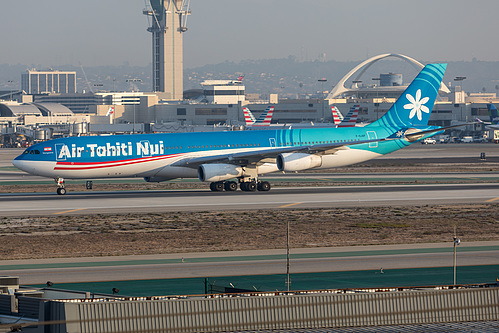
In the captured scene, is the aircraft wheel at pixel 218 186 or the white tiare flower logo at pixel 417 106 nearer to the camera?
the aircraft wheel at pixel 218 186

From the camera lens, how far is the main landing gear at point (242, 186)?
→ 60656mm

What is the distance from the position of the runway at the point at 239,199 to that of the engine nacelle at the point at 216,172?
1.37 m

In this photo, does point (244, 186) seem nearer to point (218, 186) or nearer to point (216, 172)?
point (218, 186)

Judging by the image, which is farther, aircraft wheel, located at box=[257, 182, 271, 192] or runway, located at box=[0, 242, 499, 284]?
aircraft wheel, located at box=[257, 182, 271, 192]

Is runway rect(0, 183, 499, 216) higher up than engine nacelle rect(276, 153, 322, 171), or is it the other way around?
engine nacelle rect(276, 153, 322, 171)

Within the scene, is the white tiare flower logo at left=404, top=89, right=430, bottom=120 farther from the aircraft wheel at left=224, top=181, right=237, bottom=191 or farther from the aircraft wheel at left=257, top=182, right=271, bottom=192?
the aircraft wheel at left=224, top=181, right=237, bottom=191

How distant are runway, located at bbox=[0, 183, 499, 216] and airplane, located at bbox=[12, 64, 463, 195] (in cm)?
184

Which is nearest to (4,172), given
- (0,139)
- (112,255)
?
(112,255)

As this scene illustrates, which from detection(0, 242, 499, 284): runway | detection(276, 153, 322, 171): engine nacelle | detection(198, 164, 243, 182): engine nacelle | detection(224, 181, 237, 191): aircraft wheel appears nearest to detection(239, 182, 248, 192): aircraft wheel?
detection(224, 181, 237, 191): aircraft wheel

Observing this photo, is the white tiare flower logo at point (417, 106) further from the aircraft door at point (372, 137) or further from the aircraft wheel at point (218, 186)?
the aircraft wheel at point (218, 186)

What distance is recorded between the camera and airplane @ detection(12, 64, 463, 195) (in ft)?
186

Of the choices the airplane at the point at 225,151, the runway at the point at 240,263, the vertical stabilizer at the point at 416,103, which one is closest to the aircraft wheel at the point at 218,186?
the airplane at the point at 225,151

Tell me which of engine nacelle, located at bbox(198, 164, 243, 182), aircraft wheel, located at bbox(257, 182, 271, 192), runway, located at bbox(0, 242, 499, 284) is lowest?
runway, located at bbox(0, 242, 499, 284)

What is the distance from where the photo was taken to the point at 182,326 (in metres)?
19.2
